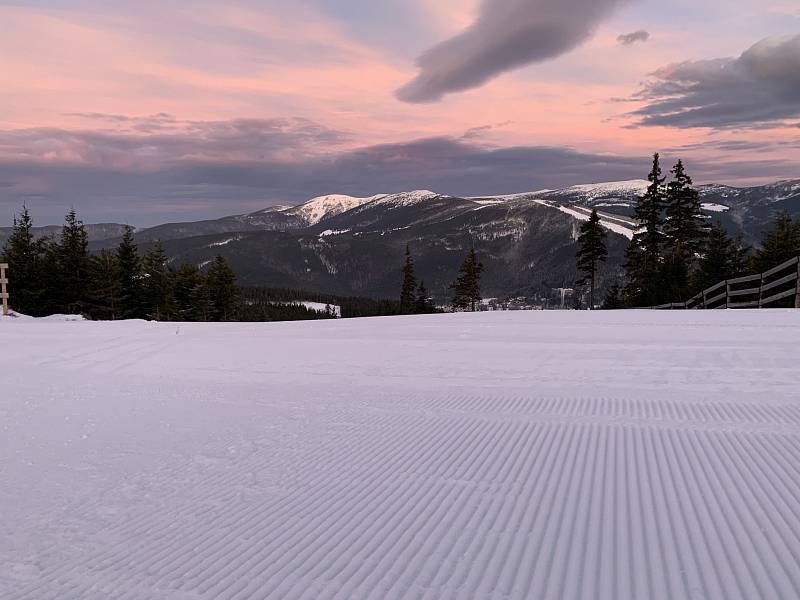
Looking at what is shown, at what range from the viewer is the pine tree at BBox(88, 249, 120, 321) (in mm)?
38062

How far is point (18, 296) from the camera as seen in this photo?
120 ft

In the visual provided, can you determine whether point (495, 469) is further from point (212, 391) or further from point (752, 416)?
point (212, 391)

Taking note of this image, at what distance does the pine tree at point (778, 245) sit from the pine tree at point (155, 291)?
1679 inches

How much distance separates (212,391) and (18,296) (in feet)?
122

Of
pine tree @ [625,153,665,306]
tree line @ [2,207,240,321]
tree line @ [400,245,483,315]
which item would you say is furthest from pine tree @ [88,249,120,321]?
pine tree @ [625,153,665,306]

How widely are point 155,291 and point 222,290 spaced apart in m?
9.55

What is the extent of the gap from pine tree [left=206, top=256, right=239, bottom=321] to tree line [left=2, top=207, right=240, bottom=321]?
2.92 meters

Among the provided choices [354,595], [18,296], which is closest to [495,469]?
[354,595]

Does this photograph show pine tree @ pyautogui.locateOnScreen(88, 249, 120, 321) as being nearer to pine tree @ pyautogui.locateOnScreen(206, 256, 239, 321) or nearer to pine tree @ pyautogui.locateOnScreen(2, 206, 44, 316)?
pine tree @ pyautogui.locateOnScreen(2, 206, 44, 316)

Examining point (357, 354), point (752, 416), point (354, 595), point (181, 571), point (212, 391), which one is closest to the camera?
point (354, 595)

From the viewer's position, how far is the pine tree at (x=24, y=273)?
119ft

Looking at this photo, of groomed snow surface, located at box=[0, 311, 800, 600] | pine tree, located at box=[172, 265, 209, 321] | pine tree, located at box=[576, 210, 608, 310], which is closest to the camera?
groomed snow surface, located at box=[0, 311, 800, 600]

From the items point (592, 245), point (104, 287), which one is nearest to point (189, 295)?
point (104, 287)

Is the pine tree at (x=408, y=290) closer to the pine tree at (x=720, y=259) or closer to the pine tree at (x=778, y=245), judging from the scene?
the pine tree at (x=720, y=259)
